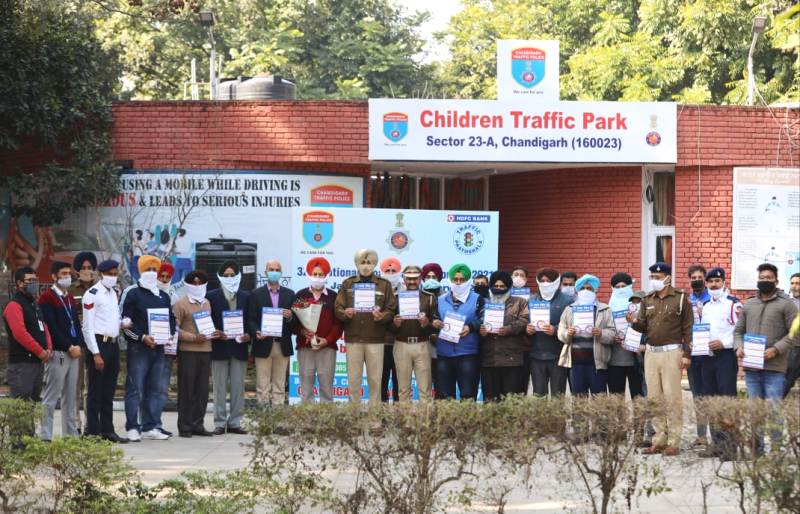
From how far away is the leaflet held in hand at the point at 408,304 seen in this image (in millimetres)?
13648

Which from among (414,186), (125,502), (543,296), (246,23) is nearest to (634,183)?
(414,186)

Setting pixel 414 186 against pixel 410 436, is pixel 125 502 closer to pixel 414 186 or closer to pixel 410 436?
pixel 410 436

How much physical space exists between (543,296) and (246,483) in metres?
6.32

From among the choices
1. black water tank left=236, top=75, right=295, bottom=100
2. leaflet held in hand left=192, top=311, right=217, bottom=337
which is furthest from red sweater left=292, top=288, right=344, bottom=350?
black water tank left=236, top=75, right=295, bottom=100

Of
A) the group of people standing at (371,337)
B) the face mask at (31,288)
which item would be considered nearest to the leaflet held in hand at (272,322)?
the group of people standing at (371,337)

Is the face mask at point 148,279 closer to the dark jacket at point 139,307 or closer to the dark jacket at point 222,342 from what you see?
the dark jacket at point 139,307

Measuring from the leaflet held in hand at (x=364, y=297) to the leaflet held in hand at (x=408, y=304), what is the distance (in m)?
0.31

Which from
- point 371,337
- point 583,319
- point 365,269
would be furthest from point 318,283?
point 583,319

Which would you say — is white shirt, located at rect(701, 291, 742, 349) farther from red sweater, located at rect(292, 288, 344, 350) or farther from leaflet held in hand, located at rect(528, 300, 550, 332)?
red sweater, located at rect(292, 288, 344, 350)

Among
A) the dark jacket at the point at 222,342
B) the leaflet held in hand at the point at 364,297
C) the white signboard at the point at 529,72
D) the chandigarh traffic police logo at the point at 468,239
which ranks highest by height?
the white signboard at the point at 529,72

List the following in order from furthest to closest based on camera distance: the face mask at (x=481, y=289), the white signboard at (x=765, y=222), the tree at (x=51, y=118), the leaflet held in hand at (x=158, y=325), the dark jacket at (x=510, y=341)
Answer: the white signboard at (x=765, y=222) → the tree at (x=51, y=118) → the face mask at (x=481, y=289) → the dark jacket at (x=510, y=341) → the leaflet held in hand at (x=158, y=325)

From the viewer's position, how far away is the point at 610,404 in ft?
27.6

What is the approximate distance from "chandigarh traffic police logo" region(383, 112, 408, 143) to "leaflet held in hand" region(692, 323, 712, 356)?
28.5ft

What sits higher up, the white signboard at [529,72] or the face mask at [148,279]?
the white signboard at [529,72]
